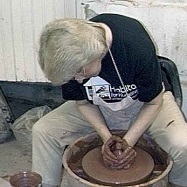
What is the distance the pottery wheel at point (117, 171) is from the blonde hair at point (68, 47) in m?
0.35

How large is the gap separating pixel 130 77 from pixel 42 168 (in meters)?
0.52

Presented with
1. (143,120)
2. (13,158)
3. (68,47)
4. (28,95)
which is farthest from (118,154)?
(28,95)

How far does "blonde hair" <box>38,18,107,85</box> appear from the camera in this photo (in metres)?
1.57

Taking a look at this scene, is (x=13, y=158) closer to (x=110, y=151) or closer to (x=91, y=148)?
(x=91, y=148)

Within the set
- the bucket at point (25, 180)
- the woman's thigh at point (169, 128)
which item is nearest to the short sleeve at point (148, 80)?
the woman's thigh at point (169, 128)

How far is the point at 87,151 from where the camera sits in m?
1.98

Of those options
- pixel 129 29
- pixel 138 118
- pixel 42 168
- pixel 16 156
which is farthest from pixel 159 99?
pixel 16 156

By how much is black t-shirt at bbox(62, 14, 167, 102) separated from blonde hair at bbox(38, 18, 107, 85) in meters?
0.19

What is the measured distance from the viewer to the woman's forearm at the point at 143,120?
74.1 inches

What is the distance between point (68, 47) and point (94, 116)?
0.49 metres

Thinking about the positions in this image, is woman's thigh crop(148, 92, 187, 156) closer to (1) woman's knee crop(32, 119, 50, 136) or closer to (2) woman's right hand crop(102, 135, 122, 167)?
(2) woman's right hand crop(102, 135, 122, 167)

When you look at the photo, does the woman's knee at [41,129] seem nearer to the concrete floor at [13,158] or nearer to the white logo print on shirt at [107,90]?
the white logo print on shirt at [107,90]

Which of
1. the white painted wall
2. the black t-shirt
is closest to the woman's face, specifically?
the black t-shirt

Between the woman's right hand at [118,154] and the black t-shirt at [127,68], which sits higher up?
the black t-shirt at [127,68]
